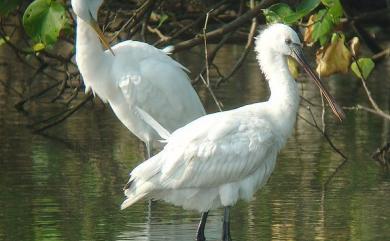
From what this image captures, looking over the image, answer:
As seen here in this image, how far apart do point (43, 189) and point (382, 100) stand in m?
6.58

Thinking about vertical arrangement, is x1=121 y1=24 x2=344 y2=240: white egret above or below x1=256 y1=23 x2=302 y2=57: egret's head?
below

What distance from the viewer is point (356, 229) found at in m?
9.09

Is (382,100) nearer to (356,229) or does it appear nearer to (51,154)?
(51,154)

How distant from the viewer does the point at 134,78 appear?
10922 millimetres

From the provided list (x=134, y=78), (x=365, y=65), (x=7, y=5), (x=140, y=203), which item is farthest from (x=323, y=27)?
(x=7, y=5)

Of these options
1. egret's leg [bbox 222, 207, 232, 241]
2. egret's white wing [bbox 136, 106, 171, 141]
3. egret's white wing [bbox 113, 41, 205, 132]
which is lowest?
egret's leg [bbox 222, 207, 232, 241]

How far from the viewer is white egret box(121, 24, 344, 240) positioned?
862 centimetres

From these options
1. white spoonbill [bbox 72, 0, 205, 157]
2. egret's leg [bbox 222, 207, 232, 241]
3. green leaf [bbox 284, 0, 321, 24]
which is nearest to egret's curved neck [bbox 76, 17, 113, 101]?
white spoonbill [bbox 72, 0, 205, 157]

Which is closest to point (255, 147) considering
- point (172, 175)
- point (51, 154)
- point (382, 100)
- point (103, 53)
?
point (172, 175)

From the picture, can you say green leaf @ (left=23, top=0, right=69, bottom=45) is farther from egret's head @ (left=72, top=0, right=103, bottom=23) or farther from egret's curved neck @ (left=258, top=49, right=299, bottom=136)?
egret's curved neck @ (left=258, top=49, right=299, bottom=136)

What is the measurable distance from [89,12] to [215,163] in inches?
110

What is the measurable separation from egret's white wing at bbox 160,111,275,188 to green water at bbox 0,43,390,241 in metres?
0.51

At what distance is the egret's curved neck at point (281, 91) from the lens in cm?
888

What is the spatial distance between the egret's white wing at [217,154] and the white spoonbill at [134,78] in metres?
2.29
